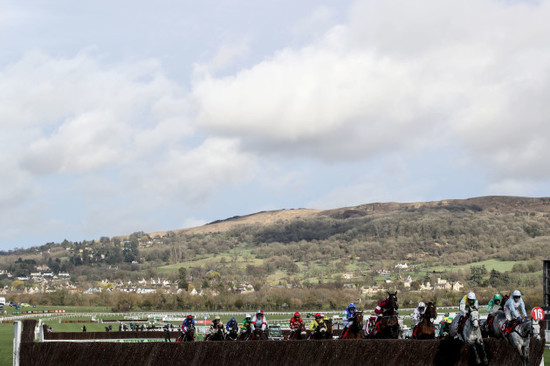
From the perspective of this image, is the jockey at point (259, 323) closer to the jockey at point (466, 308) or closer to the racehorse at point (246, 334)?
the racehorse at point (246, 334)

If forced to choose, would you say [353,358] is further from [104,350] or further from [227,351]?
[104,350]

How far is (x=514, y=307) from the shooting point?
59.0 ft

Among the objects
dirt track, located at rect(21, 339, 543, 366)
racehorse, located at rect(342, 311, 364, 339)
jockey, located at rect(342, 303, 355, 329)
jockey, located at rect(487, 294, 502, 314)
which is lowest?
dirt track, located at rect(21, 339, 543, 366)

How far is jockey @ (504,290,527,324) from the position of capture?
57.8 feet

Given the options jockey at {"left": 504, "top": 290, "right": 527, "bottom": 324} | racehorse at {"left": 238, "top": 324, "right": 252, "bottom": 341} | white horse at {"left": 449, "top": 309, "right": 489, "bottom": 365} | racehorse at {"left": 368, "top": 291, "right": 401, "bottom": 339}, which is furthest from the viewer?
racehorse at {"left": 238, "top": 324, "right": 252, "bottom": 341}

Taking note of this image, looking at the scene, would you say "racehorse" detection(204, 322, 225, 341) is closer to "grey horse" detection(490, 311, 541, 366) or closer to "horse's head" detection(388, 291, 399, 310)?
"horse's head" detection(388, 291, 399, 310)

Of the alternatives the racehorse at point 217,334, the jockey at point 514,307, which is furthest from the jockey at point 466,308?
the racehorse at point 217,334

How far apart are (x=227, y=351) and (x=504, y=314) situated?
653 cm

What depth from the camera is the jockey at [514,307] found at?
57.8 feet

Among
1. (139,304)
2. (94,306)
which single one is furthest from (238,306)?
(94,306)

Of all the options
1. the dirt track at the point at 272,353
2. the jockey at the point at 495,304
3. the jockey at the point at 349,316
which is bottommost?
the dirt track at the point at 272,353

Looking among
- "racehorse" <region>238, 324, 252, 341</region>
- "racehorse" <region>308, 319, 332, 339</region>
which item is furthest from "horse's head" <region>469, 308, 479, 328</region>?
"racehorse" <region>238, 324, 252, 341</region>

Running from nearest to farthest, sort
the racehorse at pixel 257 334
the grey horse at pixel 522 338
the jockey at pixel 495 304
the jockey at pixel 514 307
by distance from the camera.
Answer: the grey horse at pixel 522 338 < the jockey at pixel 514 307 < the jockey at pixel 495 304 < the racehorse at pixel 257 334

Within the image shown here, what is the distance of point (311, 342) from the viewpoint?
56.7 feet
